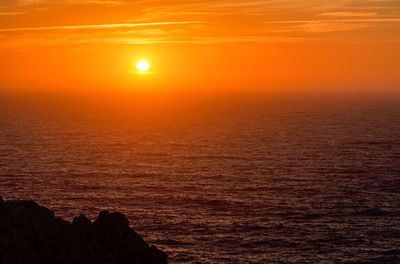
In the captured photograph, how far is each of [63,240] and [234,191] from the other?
203 ft

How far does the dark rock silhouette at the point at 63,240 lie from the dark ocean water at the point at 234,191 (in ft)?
67.5

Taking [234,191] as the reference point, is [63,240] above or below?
below

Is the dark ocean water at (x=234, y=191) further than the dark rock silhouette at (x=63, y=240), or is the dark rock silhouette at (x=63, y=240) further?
the dark ocean water at (x=234, y=191)

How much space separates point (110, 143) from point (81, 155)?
2948cm

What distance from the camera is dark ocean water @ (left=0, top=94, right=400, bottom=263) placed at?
77.4m

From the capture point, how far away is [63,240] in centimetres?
4797

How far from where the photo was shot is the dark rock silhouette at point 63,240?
45.0 metres

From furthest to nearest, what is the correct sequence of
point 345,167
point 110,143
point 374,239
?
point 110,143 < point 345,167 < point 374,239

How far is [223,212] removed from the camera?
306 feet

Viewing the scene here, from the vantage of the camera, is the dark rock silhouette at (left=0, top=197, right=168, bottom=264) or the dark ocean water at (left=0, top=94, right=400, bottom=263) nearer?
the dark rock silhouette at (left=0, top=197, right=168, bottom=264)

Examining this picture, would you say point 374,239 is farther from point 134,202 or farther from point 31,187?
point 31,187

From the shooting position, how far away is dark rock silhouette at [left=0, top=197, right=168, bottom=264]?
4497cm

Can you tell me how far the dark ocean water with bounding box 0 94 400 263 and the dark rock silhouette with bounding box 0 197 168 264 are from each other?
67.5 ft

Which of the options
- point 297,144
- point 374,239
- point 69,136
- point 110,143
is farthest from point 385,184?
point 69,136
